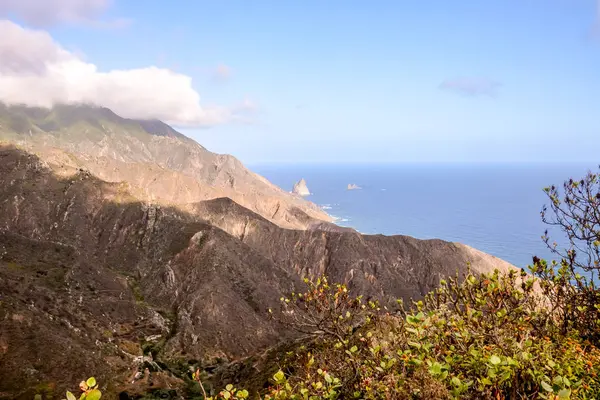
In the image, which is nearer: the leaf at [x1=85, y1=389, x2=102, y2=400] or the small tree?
the leaf at [x1=85, y1=389, x2=102, y2=400]

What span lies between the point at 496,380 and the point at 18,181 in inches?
5572

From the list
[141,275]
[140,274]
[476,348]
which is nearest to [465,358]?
[476,348]

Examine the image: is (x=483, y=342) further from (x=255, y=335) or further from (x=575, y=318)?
(x=255, y=335)

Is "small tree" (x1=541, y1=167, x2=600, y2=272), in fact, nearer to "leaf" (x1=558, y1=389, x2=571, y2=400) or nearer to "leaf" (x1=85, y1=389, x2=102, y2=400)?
"leaf" (x1=558, y1=389, x2=571, y2=400)

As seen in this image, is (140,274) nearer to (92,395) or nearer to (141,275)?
(141,275)

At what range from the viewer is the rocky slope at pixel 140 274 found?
6262cm

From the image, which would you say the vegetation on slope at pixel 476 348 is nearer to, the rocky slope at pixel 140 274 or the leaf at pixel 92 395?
the leaf at pixel 92 395

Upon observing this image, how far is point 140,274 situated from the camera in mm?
106625

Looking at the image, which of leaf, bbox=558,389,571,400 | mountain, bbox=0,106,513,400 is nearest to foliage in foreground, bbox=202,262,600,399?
leaf, bbox=558,389,571,400

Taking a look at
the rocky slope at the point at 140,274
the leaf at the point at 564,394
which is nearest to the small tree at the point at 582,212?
the leaf at the point at 564,394

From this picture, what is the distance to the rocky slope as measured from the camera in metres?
62.6

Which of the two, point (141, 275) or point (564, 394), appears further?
point (141, 275)

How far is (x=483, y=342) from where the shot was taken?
6.98 m

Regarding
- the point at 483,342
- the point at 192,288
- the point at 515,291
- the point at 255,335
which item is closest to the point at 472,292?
the point at 515,291
